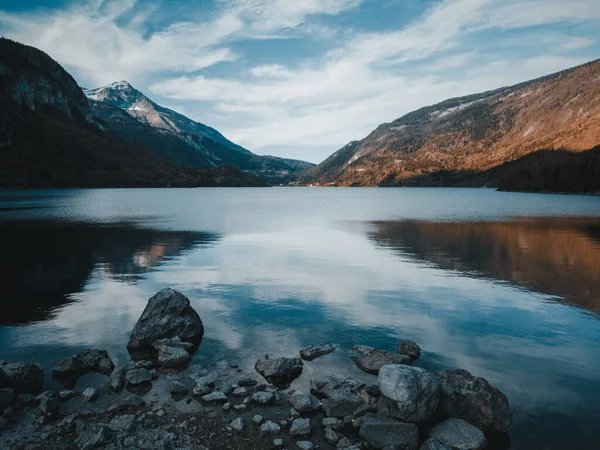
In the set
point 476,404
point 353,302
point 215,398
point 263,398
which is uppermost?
point 476,404

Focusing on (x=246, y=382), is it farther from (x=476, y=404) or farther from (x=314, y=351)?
(x=476, y=404)

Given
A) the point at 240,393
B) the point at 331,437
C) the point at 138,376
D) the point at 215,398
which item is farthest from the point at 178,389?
the point at 331,437

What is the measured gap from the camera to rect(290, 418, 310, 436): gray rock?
46.4 feet

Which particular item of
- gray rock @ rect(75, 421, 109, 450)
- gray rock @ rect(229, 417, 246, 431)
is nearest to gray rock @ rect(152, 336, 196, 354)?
gray rock @ rect(75, 421, 109, 450)

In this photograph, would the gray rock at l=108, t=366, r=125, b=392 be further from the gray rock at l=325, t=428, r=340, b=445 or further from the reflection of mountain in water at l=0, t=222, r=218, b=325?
the reflection of mountain in water at l=0, t=222, r=218, b=325

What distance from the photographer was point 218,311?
1137 inches

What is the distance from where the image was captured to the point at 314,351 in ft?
70.3

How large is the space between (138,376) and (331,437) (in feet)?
31.8

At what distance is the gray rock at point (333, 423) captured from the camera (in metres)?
14.6

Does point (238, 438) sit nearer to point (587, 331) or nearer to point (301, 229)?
point (587, 331)

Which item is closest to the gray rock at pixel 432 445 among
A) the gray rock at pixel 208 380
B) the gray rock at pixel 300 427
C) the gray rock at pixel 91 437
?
the gray rock at pixel 300 427

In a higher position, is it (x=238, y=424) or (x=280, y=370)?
(x=238, y=424)

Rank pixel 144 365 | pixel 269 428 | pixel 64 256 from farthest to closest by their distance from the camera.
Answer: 1. pixel 64 256
2. pixel 144 365
3. pixel 269 428

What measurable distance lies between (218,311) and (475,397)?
1858 centimetres
